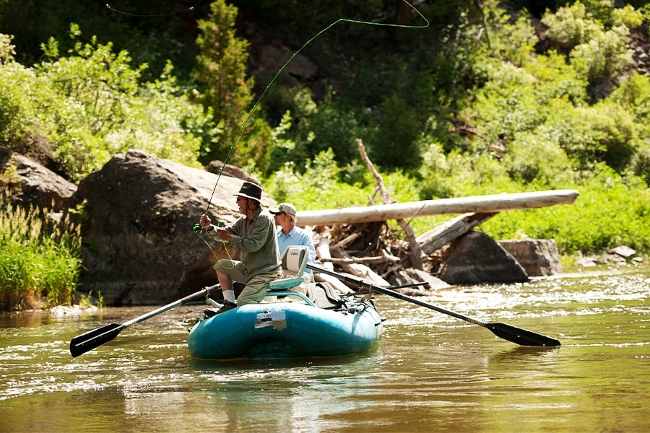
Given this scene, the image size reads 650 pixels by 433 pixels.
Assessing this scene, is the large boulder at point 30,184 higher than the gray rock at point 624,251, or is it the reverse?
the large boulder at point 30,184

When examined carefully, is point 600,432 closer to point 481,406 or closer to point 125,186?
point 481,406

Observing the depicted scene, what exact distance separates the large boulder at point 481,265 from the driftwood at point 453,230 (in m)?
0.17

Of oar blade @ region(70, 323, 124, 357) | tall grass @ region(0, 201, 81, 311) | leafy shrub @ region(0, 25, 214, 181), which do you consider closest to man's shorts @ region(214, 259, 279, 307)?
oar blade @ region(70, 323, 124, 357)

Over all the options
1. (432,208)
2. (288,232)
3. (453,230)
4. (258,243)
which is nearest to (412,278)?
(432,208)

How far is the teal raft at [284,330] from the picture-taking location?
336 inches

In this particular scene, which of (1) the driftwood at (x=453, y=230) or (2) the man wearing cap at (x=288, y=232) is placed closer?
(2) the man wearing cap at (x=288, y=232)

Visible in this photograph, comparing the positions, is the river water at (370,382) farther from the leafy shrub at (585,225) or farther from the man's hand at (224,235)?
the leafy shrub at (585,225)

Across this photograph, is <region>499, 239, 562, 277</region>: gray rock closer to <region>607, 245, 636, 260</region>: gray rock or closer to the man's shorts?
<region>607, 245, 636, 260</region>: gray rock

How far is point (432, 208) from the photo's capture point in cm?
1675

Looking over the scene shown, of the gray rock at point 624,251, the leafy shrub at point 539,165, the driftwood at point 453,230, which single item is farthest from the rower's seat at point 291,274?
the leafy shrub at point 539,165

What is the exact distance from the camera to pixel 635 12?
36969mm

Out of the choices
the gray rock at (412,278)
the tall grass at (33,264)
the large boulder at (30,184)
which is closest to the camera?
the tall grass at (33,264)

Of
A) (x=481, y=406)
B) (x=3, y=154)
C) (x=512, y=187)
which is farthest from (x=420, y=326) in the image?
(x=512, y=187)

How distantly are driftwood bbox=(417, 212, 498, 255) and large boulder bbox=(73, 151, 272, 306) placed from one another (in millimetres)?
3171
